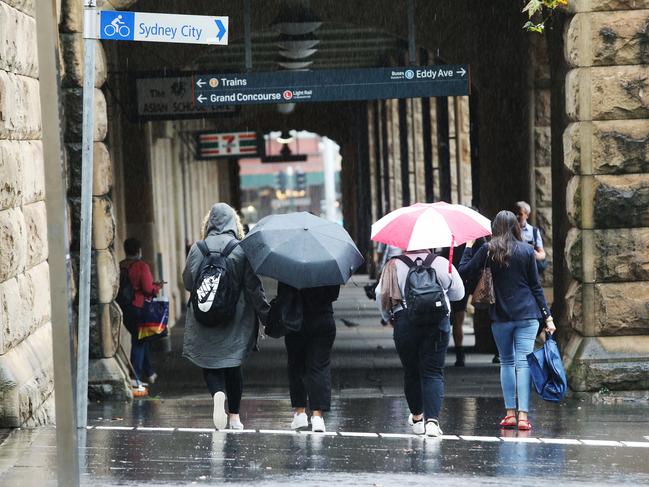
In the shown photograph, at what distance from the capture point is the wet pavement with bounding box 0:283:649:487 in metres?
7.21

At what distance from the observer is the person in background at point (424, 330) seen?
8906 mm

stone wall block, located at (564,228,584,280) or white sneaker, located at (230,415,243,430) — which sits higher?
stone wall block, located at (564,228,584,280)

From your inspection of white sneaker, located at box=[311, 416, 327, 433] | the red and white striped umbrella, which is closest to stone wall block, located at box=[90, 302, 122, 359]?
white sneaker, located at box=[311, 416, 327, 433]

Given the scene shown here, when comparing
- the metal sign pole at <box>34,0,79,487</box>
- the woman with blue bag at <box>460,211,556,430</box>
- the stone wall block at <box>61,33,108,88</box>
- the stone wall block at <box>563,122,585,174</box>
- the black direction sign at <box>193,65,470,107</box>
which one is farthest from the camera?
the black direction sign at <box>193,65,470,107</box>

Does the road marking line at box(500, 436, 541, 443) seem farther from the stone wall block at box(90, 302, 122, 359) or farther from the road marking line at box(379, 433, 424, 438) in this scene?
the stone wall block at box(90, 302, 122, 359)

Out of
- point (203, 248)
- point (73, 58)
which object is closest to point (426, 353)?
point (203, 248)

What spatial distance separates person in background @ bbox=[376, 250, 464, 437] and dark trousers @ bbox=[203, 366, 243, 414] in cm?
117

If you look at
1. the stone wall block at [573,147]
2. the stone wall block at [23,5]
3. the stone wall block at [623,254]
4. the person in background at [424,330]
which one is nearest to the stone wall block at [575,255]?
the stone wall block at [623,254]

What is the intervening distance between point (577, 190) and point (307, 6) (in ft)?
19.8

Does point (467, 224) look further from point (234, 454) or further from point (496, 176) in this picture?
point (496, 176)

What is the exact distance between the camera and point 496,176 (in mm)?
15953

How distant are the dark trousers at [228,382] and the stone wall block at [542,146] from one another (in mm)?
6560

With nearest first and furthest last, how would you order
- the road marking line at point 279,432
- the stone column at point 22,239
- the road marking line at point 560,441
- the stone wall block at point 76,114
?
the stone column at point 22,239 < the road marking line at point 560,441 < the road marking line at point 279,432 < the stone wall block at point 76,114

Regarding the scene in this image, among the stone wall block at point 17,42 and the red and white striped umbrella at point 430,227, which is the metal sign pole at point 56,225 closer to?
the stone wall block at point 17,42
